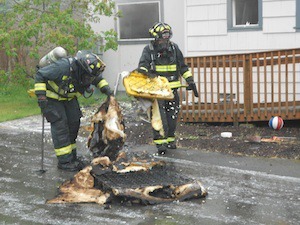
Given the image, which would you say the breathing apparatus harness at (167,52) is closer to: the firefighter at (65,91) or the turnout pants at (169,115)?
the turnout pants at (169,115)

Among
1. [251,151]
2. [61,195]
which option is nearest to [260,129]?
[251,151]

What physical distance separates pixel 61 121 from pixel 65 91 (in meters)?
0.41

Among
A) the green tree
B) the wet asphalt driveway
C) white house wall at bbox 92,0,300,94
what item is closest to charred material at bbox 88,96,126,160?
the wet asphalt driveway

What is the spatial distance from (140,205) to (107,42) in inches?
333

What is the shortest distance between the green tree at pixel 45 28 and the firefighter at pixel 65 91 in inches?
212

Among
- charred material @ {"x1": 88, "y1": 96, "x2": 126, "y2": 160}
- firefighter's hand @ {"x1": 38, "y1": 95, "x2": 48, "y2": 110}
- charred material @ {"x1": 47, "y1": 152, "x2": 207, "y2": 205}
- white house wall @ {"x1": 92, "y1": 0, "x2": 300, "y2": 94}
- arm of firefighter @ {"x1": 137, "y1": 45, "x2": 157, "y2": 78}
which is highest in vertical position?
white house wall @ {"x1": 92, "y1": 0, "x2": 300, "y2": 94}

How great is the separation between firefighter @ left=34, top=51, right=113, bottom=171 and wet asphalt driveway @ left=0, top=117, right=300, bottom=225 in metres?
0.35

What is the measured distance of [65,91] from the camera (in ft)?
25.6

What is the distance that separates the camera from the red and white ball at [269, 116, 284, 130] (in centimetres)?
999

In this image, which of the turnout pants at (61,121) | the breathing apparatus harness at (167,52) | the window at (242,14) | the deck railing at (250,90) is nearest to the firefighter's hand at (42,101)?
the turnout pants at (61,121)

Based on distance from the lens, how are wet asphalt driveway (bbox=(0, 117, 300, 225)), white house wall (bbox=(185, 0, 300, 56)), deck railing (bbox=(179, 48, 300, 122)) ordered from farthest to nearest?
white house wall (bbox=(185, 0, 300, 56))
deck railing (bbox=(179, 48, 300, 122))
wet asphalt driveway (bbox=(0, 117, 300, 225))

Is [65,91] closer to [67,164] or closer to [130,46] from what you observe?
[67,164]

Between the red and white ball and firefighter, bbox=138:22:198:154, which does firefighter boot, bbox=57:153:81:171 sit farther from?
the red and white ball

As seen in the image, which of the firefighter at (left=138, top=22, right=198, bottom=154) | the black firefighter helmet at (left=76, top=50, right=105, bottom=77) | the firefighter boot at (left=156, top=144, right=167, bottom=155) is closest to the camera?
the black firefighter helmet at (left=76, top=50, right=105, bottom=77)
